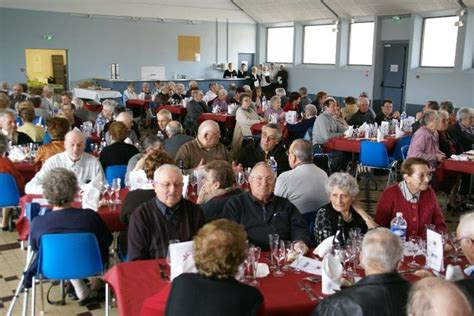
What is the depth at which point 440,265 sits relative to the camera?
3.03 metres

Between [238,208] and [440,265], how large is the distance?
4.60 feet

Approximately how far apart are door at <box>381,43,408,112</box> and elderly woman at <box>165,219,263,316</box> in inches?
559

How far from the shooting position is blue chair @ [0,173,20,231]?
507cm

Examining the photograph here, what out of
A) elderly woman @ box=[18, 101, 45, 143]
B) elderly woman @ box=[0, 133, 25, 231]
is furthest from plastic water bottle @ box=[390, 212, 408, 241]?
elderly woman @ box=[18, 101, 45, 143]

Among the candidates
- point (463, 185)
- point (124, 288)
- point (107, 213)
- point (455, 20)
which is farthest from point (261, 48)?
point (124, 288)

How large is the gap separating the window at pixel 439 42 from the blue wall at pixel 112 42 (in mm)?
7884

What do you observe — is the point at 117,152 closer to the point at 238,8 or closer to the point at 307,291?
the point at 307,291

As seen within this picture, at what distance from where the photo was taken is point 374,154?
7582 millimetres

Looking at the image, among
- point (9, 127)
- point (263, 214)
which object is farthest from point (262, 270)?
point (9, 127)

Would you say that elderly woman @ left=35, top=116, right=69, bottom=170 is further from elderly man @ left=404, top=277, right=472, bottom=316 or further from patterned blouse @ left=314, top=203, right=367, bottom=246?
elderly man @ left=404, top=277, right=472, bottom=316

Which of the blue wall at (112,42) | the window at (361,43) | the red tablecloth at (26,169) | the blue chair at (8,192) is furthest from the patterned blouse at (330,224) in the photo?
the blue wall at (112,42)

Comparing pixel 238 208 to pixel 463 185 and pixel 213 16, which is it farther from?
pixel 213 16

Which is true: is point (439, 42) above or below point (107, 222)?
above

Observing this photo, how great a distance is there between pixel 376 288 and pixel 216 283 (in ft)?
2.33
